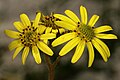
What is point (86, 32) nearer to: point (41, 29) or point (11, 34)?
point (41, 29)

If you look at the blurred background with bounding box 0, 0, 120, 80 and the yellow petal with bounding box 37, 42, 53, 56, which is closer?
the yellow petal with bounding box 37, 42, 53, 56

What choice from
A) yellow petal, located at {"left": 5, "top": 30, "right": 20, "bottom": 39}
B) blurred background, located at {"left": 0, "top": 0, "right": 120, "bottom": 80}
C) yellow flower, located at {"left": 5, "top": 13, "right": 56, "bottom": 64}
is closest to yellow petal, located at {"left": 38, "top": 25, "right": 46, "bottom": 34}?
yellow flower, located at {"left": 5, "top": 13, "right": 56, "bottom": 64}

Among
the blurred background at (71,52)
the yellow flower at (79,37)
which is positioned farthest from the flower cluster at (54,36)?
the blurred background at (71,52)

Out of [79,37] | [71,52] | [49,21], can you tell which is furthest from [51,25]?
[71,52]

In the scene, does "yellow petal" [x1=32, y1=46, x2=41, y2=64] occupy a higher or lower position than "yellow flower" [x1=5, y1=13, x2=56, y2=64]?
lower

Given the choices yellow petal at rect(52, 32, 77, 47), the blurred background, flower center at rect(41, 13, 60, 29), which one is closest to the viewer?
yellow petal at rect(52, 32, 77, 47)

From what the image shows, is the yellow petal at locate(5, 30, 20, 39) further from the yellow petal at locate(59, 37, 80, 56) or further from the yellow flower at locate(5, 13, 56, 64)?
the yellow petal at locate(59, 37, 80, 56)

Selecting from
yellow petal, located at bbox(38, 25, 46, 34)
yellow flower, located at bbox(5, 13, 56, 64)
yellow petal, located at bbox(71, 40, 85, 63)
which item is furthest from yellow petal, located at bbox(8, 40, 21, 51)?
yellow petal, located at bbox(71, 40, 85, 63)

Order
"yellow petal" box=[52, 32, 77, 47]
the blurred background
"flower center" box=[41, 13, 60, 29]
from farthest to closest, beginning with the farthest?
the blurred background < "flower center" box=[41, 13, 60, 29] < "yellow petal" box=[52, 32, 77, 47]
